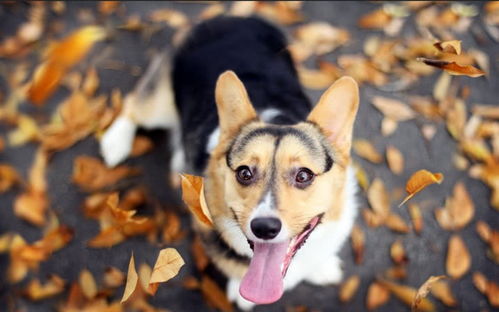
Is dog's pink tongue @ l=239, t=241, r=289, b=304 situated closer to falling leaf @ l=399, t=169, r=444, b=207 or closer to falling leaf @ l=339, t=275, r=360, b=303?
falling leaf @ l=339, t=275, r=360, b=303

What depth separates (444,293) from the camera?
11.4ft

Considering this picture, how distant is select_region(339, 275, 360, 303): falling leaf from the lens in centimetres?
354

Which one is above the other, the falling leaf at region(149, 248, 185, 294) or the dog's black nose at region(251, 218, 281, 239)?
the dog's black nose at region(251, 218, 281, 239)

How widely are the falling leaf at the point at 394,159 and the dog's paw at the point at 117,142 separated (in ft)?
6.83

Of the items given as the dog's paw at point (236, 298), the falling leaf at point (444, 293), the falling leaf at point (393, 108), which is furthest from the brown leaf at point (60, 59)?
the falling leaf at point (444, 293)

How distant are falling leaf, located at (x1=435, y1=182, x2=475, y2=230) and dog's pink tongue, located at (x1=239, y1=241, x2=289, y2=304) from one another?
170 centimetres

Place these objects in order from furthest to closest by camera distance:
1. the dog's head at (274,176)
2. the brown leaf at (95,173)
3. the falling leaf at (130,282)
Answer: the brown leaf at (95,173) → the falling leaf at (130,282) → the dog's head at (274,176)

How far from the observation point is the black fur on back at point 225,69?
3314 mm

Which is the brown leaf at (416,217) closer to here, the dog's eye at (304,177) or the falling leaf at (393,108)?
the falling leaf at (393,108)

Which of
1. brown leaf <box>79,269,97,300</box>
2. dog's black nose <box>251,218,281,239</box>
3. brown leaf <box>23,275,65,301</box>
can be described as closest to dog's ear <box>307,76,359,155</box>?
dog's black nose <box>251,218,281,239</box>

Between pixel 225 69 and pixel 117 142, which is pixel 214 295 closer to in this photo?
pixel 117 142

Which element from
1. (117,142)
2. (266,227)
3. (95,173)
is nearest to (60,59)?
(117,142)

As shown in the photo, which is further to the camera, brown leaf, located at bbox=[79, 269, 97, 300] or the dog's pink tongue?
brown leaf, located at bbox=[79, 269, 97, 300]

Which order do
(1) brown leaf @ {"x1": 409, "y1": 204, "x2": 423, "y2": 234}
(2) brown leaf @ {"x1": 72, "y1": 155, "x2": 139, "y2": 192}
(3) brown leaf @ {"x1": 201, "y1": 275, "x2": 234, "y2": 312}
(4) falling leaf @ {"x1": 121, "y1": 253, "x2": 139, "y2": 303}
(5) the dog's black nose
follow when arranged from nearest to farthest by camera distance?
(5) the dog's black nose → (4) falling leaf @ {"x1": 121, "y1": 253, "x2": 139, "y2": 303} → (3) brown leaf @ {"x1": 201, "y1": 275, "x2": 234, "y2": 312} → (1) brown leaf @ {"x1": 409, "y1": 204, "x2": 423, "y2": 234} → (2) brown leaf @ {"x1": 72, "y1": 155, "x2": 139, "y2": 192}
